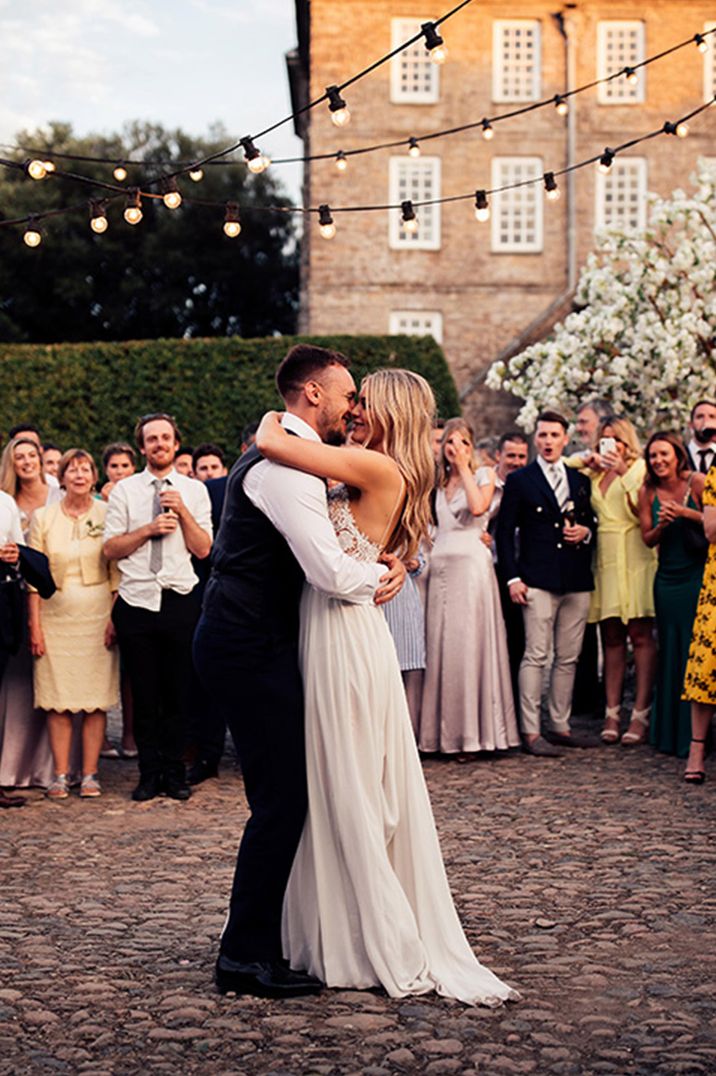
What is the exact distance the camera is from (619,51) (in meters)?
33.9

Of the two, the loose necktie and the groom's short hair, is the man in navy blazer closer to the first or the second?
the loose necktie

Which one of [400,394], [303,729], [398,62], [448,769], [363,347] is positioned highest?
[398,62]

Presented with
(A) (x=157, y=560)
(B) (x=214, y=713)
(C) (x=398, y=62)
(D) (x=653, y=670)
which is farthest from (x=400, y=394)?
(C) (x=398, y=62)

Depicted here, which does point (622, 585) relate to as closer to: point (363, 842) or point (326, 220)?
point (326, 220)

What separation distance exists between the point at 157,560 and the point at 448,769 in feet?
8.50

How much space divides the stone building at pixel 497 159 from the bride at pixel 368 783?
28.9 meters

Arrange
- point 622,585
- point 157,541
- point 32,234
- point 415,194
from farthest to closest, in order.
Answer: point 415,194
point 622,585
point 157,541
point 32,234

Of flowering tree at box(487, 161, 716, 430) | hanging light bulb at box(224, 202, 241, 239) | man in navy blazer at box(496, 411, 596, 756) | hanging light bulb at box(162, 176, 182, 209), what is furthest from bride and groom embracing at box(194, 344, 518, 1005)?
flowering tree at box(487, 161, 716, 430)

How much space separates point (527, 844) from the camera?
7348 mm

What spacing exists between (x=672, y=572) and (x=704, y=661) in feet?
4.69

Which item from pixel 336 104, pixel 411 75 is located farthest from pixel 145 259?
pixel 336 104

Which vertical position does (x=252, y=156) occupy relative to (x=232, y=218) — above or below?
above

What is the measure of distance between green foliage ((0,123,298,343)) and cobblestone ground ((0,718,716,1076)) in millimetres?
34578

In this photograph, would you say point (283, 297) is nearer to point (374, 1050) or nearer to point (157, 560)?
point (157, 560)
